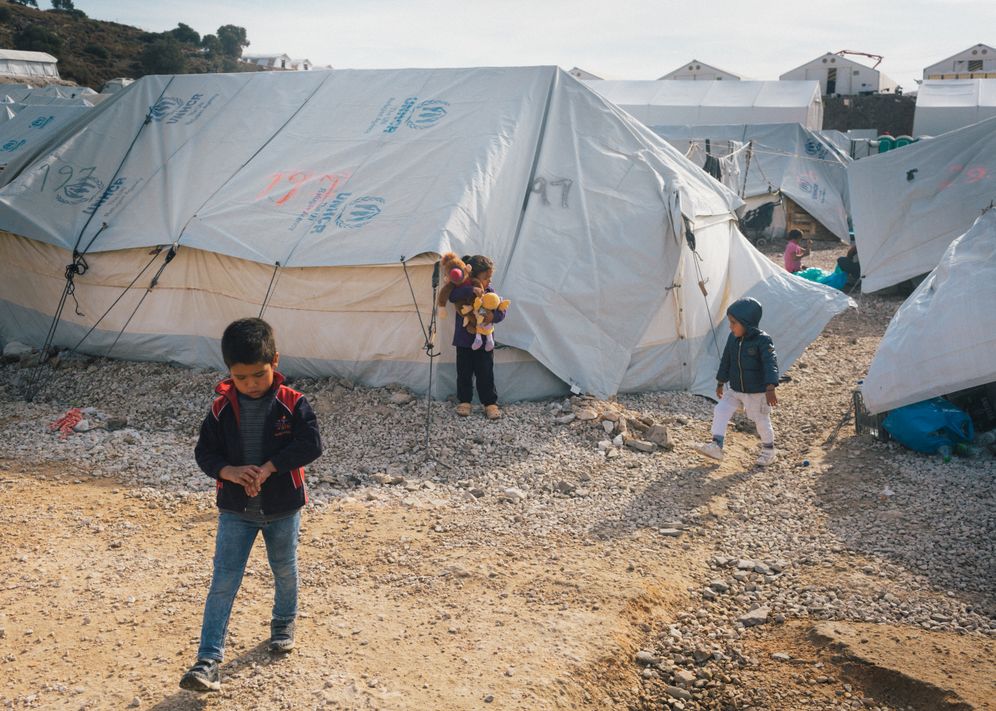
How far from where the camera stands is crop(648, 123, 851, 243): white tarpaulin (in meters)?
17.6

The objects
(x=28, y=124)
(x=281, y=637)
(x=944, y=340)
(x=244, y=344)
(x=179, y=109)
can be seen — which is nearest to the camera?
(x=244, y=344)

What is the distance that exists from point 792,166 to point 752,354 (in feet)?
45.2

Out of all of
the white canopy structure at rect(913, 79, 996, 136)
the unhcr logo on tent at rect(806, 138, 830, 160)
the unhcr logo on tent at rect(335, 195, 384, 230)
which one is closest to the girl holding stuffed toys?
the unhcr logo on tent at rect(335, 195, 384, 230)

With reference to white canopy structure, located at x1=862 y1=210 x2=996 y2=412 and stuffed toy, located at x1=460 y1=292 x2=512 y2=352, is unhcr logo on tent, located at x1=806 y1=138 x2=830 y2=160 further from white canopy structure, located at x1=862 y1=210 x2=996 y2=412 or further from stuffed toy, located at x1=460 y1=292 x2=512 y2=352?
stuffed toy, located at x1=460 y1=292 x2=512 y2=352

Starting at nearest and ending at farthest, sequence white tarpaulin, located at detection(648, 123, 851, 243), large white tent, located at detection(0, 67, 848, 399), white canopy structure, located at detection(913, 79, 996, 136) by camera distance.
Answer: large white tent, located at detection(0, 67, 848, 399) < white tarpaulin, located at detection(648, 123, 851, 243) < white canopy structure, located at detection(913, 79, 996, 136)

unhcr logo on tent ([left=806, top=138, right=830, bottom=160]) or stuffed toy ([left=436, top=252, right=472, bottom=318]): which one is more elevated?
unhcr logo on tent ([left=806, top=138, right=830, bottom=160])

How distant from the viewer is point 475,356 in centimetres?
666

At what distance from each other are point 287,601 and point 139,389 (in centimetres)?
440

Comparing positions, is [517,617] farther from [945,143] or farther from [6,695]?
[945,143]

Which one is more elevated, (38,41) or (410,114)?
(38,41)

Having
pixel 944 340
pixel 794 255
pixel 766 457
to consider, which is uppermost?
pixel 794 255

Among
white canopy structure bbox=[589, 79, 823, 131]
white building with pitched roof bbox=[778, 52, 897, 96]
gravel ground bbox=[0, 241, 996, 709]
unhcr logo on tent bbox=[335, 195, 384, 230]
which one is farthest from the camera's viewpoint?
white building with pitched roof bbox=[778, 52, 897, 96]

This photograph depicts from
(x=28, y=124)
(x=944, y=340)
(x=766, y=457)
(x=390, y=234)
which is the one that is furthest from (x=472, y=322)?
(x=28, y=124)

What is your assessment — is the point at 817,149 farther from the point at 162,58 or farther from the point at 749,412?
the point at 162,58
